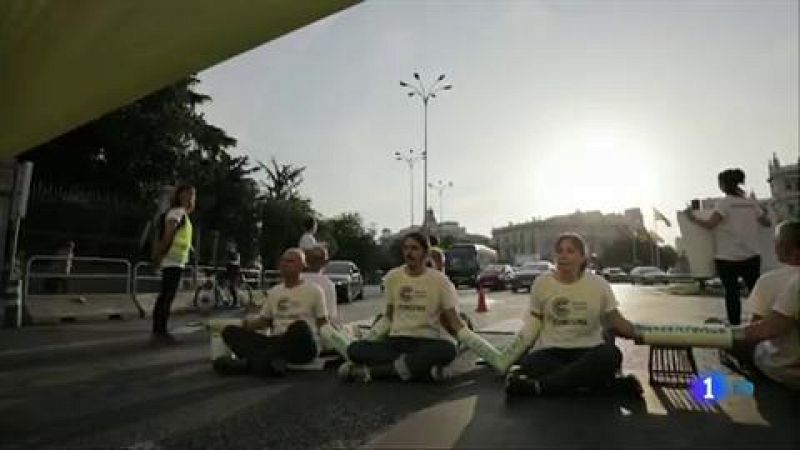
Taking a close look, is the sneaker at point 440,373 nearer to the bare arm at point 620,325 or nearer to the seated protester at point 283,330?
the seated protester at point 283,330

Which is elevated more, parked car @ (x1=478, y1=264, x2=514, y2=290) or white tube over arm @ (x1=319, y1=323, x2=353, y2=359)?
parked car @ (x1=478, y1=264, x2=514, y2=290)

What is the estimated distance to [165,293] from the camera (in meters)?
8.41

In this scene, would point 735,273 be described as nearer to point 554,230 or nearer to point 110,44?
point 110,44

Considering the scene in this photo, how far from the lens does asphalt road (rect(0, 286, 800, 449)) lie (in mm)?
3369

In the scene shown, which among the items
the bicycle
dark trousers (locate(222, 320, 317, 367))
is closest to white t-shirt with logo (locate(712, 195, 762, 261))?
dark trousers (locate(222, 320, 317, 367))

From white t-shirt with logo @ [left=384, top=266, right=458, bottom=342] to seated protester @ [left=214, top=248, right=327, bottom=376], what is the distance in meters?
0.78

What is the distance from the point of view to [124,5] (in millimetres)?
4750

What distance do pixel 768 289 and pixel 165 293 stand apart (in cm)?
674

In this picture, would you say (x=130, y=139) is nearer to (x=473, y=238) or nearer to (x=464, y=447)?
(x=464, y=447)

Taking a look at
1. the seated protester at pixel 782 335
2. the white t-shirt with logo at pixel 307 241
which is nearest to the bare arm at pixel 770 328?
the seated protester at pixel 782 335

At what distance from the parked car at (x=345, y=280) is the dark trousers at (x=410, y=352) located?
14.6 m

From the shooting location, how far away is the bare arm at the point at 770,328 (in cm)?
447

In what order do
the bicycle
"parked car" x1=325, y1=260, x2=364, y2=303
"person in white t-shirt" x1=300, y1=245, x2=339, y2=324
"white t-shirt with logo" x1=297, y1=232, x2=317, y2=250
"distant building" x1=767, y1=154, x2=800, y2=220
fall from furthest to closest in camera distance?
"distant building" x1=767, y1=154, x2=800, y2=220
"parked car" x1=325, y1=260, x2=364, y2=303
the bicycle
"white t-shirt with logo" x1=297, y1=232, x2=317, y2=250
"person in white t-shirt" x1=300, y1=245, x2=339, y2=324

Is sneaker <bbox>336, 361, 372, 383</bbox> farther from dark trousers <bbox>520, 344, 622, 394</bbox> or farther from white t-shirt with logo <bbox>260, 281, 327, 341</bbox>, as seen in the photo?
dark trousers <bbox>520, 344, 622, 394</bbox>
